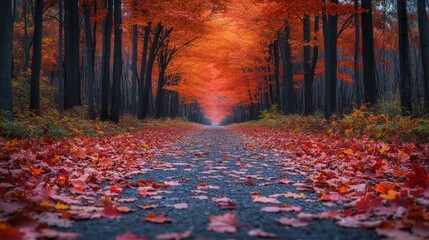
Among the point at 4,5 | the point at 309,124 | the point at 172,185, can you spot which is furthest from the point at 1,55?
the point at 309,124

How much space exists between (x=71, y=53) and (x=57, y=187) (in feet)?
46.9

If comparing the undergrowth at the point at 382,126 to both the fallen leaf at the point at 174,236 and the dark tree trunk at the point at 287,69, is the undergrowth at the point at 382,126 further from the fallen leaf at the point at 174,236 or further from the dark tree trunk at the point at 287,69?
the dark tree trunk at the point at 287,69

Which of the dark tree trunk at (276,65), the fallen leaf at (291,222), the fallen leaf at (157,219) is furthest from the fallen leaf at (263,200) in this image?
the dark tree trunk at (276,65)

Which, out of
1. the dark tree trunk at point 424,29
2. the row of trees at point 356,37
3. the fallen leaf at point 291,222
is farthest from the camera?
the row of trees at point 356,37

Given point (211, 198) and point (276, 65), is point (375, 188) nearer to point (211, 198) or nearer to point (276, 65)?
point (211, 198)

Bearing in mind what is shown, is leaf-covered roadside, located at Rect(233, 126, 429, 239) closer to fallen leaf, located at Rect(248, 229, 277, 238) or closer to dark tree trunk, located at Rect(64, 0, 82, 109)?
fallen leaf, located at Rect(248, 229, 277, 238)

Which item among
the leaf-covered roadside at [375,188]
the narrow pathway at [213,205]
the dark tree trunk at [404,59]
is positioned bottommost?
the narrow pathway at [213,205]

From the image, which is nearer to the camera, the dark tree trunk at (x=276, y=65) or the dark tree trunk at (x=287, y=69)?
the dark tree trunk at (x=287, y=69)

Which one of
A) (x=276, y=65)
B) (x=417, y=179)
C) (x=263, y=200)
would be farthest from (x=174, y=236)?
(x=276, y=65)

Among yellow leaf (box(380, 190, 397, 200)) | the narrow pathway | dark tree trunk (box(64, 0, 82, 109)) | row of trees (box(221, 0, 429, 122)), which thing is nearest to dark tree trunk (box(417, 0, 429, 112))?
row of trees (box(221, 0, 429, 122))

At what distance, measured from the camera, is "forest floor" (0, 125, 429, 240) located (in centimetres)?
235

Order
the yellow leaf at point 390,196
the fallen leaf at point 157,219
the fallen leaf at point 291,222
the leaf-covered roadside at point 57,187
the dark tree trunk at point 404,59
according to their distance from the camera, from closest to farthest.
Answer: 1. the leaf-covered roadside at point 57,187
2. the fallen leaf at point 291,222
3. the fallen leaf at point 157,219
4. the yellow leaf at point 390,196
5. the dark tree trunk at point 404,59

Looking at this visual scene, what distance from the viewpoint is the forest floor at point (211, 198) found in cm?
235

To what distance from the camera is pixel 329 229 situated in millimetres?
2447
